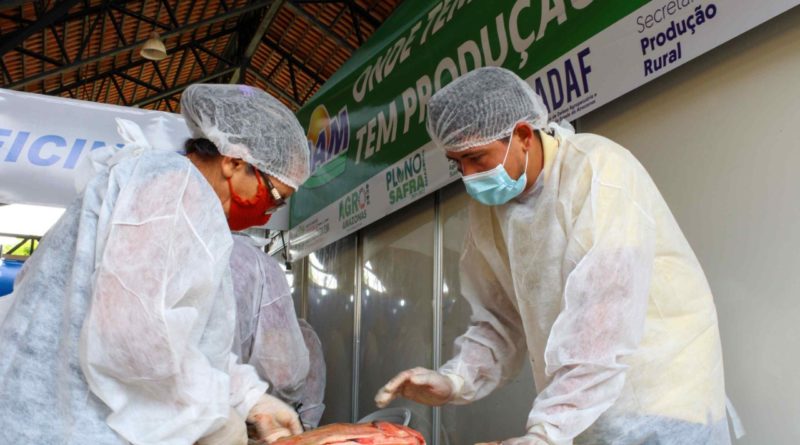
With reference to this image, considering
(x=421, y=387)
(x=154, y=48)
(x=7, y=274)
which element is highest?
(x=154, y=48)

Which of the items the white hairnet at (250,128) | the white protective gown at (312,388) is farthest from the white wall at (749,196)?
the white protective gown at (312,388)

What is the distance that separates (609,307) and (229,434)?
0.90 m

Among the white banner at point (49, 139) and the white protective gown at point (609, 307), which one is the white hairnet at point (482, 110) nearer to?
the white protective gown at point (609, 307)

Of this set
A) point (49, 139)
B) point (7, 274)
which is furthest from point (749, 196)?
point (7, 274)

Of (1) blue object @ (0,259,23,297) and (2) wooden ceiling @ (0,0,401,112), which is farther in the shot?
(2) wooden ceiling @ (0,0,401,112)

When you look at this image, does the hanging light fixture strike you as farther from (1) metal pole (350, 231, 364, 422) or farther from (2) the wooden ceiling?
(1) metal pole (350, 231, 364, 422)

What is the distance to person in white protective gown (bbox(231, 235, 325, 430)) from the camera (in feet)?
12.4

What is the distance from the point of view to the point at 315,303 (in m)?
5.98

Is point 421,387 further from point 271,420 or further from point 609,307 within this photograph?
point 609,307

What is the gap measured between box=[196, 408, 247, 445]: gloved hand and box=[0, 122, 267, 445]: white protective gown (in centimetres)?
8

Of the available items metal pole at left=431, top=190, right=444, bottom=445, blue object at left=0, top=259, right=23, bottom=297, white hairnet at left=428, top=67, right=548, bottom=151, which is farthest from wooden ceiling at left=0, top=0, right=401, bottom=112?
white hairnet at left=428, top=67, right=548, bottom=151

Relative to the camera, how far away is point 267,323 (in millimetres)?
3816

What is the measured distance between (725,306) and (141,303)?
5.56 ft

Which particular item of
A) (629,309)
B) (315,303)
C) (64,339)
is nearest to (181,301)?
(64,339)
